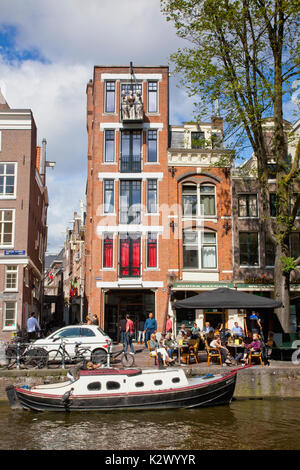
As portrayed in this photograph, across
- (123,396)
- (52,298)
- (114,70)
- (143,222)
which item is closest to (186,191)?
(143,222)

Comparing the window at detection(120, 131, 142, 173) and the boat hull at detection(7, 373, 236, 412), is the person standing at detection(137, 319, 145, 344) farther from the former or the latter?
the boat hull at detection(7, 373, 236, 412)

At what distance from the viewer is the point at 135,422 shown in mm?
14305

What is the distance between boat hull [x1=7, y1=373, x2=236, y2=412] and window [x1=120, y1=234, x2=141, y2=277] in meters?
13.9

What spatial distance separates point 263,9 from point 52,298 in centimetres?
4548

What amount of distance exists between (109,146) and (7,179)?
6.73m

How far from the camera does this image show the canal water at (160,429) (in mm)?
11898

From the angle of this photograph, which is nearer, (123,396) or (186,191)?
(123,396)

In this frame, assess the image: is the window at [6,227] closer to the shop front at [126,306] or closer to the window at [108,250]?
the window at [108,250]

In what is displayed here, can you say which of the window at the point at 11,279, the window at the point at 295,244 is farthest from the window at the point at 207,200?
the window at the point at 11,279

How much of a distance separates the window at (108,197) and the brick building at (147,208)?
6cm

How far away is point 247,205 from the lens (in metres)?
30.5

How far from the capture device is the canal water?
11898 millimetres
